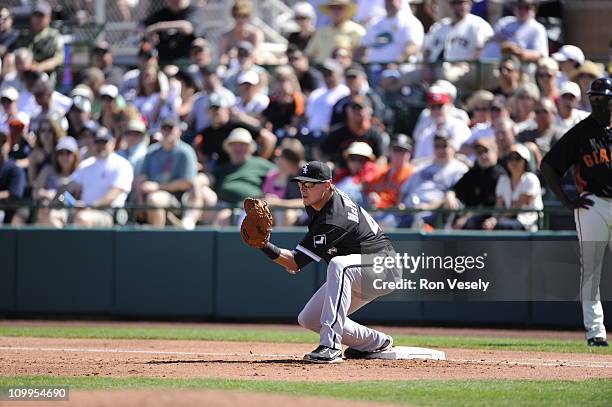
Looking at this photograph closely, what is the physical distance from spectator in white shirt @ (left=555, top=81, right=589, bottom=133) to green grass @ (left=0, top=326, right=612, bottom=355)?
3.14 m

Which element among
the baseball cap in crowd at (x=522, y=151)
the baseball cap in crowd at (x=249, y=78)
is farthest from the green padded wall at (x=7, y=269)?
the baseball cap in crowd at (x=522, y=151)

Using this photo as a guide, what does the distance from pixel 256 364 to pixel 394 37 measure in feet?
28.6

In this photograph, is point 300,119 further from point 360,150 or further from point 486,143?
point 486,143

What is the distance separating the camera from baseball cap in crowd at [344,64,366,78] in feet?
48.6

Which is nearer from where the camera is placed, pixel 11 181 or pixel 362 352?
pixel 362 352

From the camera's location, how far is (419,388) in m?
7.18

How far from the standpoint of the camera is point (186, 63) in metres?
16.9

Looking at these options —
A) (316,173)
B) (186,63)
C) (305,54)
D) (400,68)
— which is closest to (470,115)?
(400,68)

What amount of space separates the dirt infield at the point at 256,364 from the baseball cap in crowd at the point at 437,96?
489 cm

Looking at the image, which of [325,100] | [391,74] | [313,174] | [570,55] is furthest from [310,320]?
[391,74]

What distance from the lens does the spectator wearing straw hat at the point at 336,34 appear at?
16.7 metres

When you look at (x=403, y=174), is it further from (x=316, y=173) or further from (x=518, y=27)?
(x=316, y=173)

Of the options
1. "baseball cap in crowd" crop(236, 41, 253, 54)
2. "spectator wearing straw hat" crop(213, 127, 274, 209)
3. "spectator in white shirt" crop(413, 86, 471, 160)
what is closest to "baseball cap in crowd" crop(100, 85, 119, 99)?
"baseball cap in crowd" crop(236, 41, 253, 54)

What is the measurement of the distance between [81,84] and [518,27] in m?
6.59
